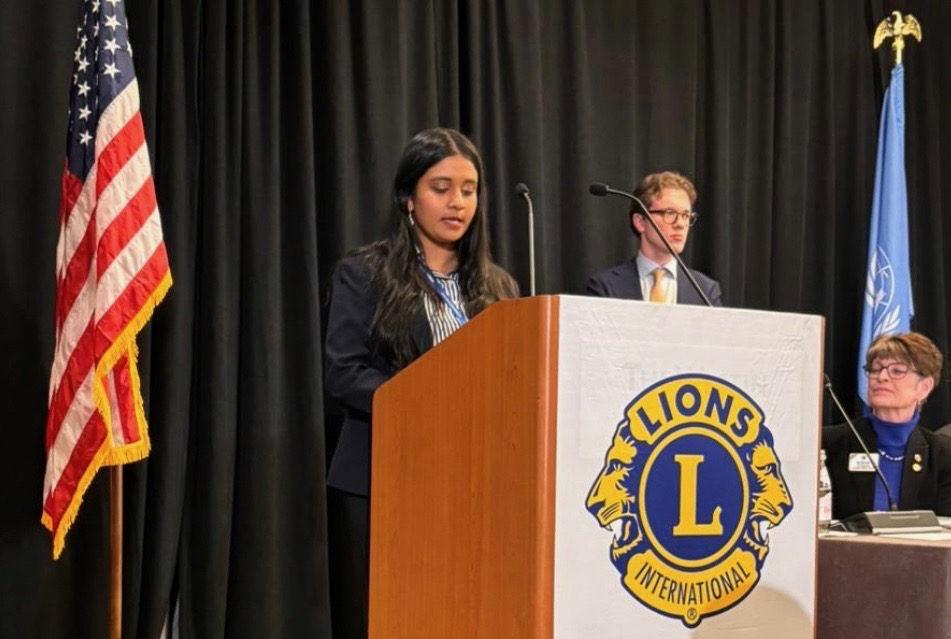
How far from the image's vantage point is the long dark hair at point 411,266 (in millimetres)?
2410

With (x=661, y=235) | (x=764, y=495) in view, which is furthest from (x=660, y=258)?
(x=764, y=495)

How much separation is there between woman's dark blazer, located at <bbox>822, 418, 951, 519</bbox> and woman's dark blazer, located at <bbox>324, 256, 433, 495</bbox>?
142 centimetres

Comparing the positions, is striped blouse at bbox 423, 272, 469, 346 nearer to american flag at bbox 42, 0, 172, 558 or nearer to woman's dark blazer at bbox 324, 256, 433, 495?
woman's dark blazer at bbox 324, 256, 433, 495

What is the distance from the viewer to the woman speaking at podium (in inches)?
95.0

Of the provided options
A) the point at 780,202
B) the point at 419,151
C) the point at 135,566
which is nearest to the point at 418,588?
the point at 419,151

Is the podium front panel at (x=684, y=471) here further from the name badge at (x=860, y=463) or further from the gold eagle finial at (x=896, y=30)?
the gold eagle finial at (x=896, y=30)

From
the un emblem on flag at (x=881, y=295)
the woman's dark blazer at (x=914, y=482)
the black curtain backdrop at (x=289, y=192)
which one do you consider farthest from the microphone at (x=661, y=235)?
the un emblem on flag at (x=881, y=295)

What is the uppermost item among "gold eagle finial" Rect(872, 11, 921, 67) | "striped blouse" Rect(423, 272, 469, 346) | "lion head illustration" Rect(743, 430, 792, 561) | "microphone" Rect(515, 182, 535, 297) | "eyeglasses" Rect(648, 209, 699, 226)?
"gold eagle finial" Rect(872, 11, 921, 67)

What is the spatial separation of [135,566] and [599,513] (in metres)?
2.10

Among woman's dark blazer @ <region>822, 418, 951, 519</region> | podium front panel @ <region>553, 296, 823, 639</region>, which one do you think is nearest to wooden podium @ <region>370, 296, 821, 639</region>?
podium front panel @ <region>553, 296, 823, 639</region>

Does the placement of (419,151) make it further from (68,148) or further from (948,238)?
(948,238)

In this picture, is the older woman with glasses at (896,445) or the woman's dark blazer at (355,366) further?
the older woman with glasses at (896,445)

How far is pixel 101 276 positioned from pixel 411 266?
85cm

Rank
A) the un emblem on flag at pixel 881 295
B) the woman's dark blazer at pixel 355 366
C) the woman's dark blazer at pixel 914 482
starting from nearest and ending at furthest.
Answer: the woman's dark blazer at pixel 355 366
the woman's dark blazer at pixel 914 482
the un emblem on flag at pixel 881 295
